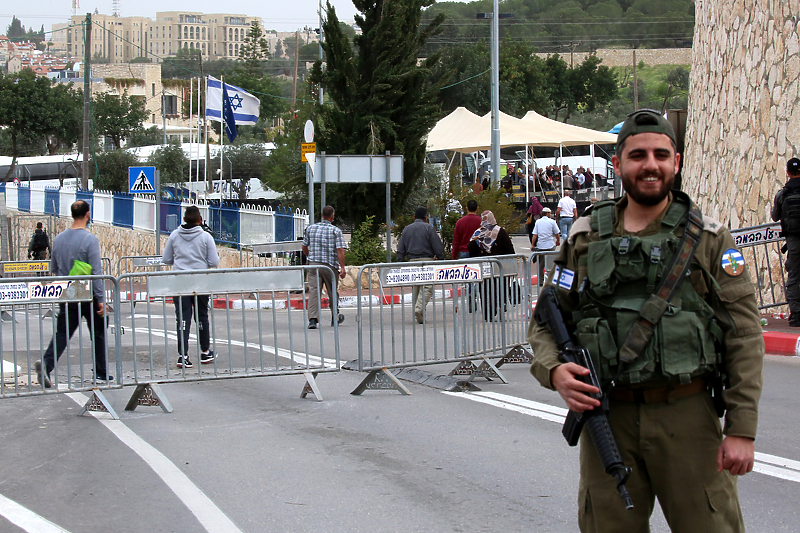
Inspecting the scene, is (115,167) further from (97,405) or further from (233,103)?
(97,405)

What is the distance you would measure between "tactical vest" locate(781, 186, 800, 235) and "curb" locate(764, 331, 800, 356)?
1.16 m

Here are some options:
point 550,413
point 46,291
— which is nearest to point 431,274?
point 550,413

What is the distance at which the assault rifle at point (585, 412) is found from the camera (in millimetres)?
2820

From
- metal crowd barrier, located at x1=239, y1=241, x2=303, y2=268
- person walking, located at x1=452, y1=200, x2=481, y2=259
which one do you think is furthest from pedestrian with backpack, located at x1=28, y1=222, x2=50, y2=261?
person walking, located at x1=452, y1=200, x2=481, y2=259

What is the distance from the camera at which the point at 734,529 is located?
287 centimetres

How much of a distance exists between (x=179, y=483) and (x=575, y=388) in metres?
3.33

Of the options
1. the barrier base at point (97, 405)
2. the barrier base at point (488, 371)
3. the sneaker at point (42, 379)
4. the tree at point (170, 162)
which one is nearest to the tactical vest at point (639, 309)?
the barrier base at point (97, 405)

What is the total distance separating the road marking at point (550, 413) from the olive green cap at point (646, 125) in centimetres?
314

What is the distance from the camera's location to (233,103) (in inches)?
1171

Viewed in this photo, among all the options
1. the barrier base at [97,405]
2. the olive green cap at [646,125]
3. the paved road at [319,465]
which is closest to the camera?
the olive green cap at [646,125]

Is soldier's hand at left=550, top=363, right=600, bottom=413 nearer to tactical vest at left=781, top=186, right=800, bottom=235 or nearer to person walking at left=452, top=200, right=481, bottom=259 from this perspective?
tactical vest at left=781, top=186, right=800, bottom=235

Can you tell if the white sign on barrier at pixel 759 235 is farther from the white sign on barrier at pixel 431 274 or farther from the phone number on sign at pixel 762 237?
the white sign on barrier at pixel 431 274

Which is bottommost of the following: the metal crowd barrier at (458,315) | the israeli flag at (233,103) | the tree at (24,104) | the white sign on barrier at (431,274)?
the metal crowd barrier at (458,315)

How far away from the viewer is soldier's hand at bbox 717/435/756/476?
2779 millimetres
